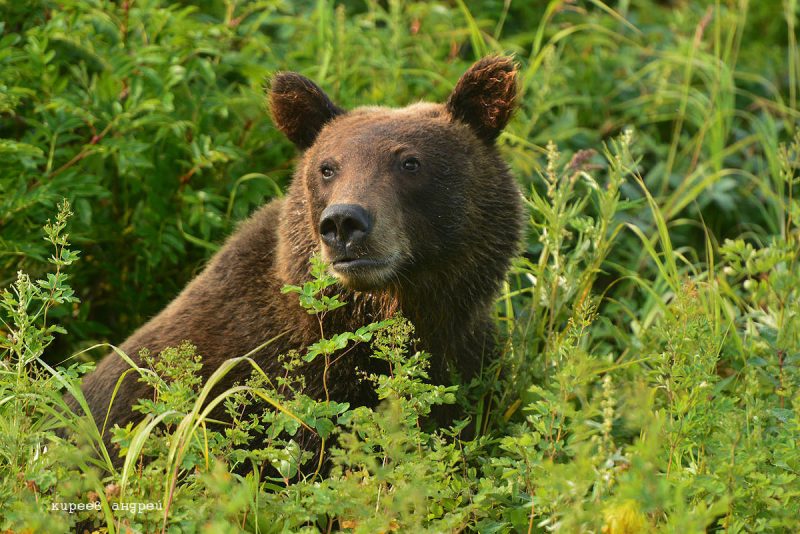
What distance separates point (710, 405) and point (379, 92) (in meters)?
3.00

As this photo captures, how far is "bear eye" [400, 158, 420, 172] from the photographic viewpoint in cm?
401

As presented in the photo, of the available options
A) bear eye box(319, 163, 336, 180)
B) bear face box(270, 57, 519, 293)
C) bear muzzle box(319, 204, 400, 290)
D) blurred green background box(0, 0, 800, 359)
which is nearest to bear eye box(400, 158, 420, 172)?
bear face box(270, 57, 519, 293)

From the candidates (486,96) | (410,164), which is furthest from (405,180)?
(486,96)

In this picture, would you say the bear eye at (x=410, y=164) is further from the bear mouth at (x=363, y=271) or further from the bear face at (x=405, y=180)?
the bear mouth at (x=363, y=271)

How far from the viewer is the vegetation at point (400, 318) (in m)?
2.88

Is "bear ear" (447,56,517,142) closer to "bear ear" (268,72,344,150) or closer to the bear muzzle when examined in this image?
"bear ear" (268,72,344,150)

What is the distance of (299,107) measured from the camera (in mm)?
4441

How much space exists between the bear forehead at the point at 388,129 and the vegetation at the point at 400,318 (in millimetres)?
434

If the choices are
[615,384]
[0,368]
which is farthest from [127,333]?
[615,384]

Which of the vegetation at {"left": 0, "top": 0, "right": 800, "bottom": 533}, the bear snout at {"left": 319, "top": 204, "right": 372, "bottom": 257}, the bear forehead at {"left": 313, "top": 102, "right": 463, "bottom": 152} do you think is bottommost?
the vegetation at {"left": 0, "top": 0, "right": 800, "bottom": 533}

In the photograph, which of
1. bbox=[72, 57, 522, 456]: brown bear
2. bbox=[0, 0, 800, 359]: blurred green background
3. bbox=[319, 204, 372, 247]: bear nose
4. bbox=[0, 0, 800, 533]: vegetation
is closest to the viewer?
bbox=[0, 0, 800, 533]: vegetation

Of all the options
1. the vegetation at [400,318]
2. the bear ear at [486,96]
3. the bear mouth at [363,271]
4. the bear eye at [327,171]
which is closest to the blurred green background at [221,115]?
the vegetation at [400,318]

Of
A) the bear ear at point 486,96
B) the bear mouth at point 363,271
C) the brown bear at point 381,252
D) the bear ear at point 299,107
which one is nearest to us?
the bear mouth at point 363,271

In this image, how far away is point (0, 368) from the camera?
3.65 meters
